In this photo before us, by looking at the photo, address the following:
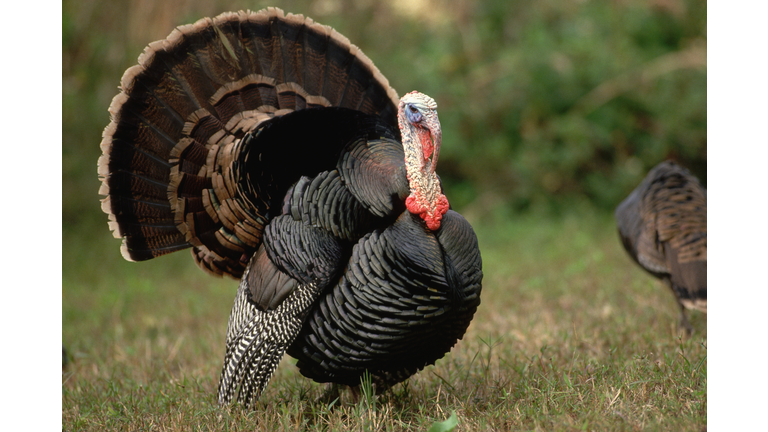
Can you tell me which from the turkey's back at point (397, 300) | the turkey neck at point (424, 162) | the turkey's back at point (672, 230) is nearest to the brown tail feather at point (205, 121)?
the turkey's back at point (397, 300)

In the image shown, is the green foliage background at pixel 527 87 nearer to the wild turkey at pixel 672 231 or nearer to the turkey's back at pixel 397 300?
the wild turkey at pixel 672 231

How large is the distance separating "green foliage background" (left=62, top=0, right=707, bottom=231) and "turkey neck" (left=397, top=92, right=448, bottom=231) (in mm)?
5428

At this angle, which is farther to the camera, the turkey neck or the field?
the field

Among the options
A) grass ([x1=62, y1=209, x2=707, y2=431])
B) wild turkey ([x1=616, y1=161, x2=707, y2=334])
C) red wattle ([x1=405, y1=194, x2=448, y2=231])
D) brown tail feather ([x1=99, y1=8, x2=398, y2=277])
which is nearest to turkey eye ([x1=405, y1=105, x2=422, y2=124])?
red wattle ([x1=405, y1=194, x2=448, y2=231])

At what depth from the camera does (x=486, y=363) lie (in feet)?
12.2

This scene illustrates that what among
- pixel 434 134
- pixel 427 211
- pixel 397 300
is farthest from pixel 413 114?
pixel 397 300

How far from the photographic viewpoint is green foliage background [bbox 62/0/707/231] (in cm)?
737

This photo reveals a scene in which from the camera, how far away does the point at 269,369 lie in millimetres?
2918

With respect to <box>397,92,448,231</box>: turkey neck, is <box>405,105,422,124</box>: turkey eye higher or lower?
higher

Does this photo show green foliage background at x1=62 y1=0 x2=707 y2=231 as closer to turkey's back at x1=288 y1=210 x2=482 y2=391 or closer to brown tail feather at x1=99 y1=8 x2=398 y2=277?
brown tail feather at x1=99 y1=8 x2=398 y2=277

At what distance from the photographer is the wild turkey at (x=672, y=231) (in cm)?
389

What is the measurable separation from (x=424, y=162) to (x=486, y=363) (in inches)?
58.1

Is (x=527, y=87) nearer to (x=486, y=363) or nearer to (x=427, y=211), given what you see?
(x=486, y=363)

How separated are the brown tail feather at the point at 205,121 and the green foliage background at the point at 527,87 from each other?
4511 mm
